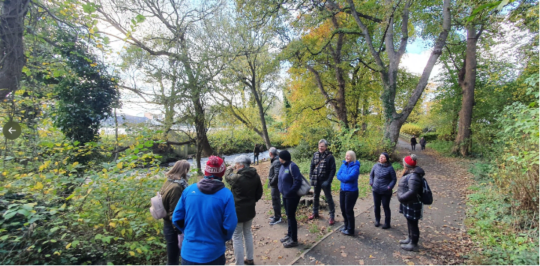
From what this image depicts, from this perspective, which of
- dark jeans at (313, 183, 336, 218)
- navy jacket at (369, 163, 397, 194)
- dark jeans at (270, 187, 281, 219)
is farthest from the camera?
dark jeans at (270, 187, 281, 219)

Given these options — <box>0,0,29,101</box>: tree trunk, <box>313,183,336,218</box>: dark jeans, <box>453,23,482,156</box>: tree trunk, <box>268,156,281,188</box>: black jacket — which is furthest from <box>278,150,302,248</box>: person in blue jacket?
<box>453,23,482,156</box>: tree trunk

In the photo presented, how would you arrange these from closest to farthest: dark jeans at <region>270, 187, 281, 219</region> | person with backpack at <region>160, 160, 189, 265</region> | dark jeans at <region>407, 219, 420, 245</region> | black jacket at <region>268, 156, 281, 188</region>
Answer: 1. person with backpack at <region>160, 160, 189, 265</region>
2. dark jeans at <region>407, 219, 420, 245</region>
3. black jacket at <region>268, 156, 281, 188</region>
4. dark jeans at <region>270, 187, 281, 219</region>

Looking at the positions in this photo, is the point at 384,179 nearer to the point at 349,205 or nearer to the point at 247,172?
the point at 349,205

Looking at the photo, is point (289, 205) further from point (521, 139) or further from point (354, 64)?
point (354, 64)

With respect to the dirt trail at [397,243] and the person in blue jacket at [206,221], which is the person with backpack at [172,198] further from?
the dirt trail at [397,243]

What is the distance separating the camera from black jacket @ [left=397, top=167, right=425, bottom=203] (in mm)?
3479

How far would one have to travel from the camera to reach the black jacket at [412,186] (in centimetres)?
348

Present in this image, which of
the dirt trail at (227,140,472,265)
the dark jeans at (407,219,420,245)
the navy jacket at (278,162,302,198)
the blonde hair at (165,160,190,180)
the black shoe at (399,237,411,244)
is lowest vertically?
the dirt trail at (227,140,472,265)

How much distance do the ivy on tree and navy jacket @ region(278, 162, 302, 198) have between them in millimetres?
6440

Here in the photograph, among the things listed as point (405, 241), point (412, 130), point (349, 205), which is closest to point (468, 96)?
point (405, 241)

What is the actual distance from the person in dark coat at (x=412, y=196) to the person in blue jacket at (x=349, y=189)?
0.72 meters

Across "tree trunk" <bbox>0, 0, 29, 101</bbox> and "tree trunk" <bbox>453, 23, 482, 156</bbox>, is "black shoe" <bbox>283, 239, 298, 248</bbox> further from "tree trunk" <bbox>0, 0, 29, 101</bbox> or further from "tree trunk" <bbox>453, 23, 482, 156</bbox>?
"tree trunk" <bbox>453, 23, 482, 156</bbox>

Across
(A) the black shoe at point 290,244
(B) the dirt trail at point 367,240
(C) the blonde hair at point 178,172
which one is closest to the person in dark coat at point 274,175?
(B) the dirt trail at point 367,240

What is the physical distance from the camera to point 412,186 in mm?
3496
